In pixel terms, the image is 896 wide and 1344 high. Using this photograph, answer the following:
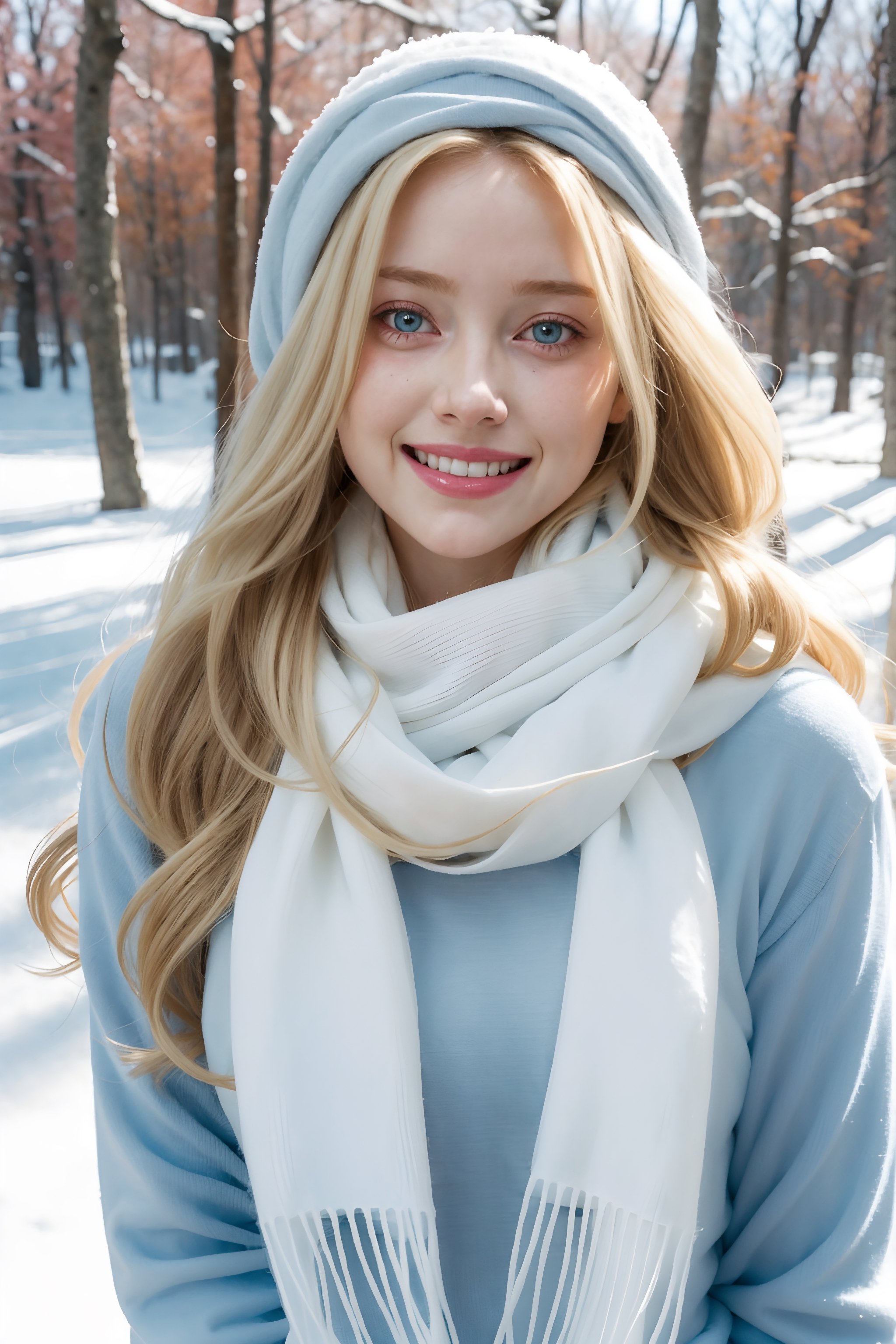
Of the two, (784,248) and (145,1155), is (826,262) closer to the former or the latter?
(784,248)

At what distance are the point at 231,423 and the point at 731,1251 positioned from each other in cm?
136

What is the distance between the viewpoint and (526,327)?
1.33 m

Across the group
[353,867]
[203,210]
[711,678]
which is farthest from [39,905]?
[203,210]

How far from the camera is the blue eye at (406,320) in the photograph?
1343 millimetres

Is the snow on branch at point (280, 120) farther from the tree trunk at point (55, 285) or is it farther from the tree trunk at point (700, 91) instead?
the tree trunk at point (55, 285)

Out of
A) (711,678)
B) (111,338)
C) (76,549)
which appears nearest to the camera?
(711,678)

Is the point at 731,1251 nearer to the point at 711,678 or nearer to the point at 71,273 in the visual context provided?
the point at 711,678

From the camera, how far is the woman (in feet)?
4.14

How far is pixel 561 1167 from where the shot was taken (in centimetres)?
125

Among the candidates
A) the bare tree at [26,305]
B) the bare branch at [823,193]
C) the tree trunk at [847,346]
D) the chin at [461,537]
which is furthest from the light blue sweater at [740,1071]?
the bare tree at [26,305]

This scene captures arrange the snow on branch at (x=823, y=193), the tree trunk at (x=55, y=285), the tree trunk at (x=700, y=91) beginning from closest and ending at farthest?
1. the tree trunk at (x=700, y=91)
2. the snow on branch at (x=823, y=193)
3. the tree trunk at (x=55, y=285)

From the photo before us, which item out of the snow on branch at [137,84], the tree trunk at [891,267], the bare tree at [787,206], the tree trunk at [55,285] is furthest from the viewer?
the tree trunk at [55,285]

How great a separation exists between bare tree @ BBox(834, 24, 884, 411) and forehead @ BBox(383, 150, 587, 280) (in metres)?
14.9

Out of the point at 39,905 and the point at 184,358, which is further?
the point at 184,358
